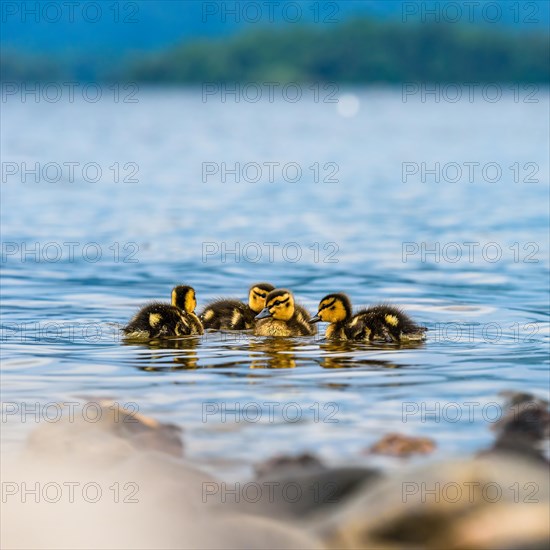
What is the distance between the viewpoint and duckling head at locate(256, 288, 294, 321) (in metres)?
10.1

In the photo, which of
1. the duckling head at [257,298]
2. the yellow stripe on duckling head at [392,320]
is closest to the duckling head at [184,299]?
the duckling head at [257,298]

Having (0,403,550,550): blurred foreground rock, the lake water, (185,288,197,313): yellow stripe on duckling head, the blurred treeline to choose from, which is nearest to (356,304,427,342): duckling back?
the lake water

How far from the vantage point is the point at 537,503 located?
5.64 metres

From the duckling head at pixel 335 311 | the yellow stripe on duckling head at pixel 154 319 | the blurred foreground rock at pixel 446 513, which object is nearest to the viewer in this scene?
the blurred foreground rock at pixel 446 513

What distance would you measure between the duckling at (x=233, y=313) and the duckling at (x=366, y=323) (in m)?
0.64

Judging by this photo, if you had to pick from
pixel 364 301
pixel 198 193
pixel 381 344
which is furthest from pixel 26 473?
pixel 198 193

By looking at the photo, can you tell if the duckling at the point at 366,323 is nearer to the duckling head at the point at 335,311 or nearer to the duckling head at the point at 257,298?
the duckling head at the point at 335,311

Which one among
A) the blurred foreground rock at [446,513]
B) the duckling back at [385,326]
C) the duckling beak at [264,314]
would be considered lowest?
the blurred foreground rock at [446,513]

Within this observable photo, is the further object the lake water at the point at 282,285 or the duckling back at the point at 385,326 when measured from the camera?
the duckling back at the point at 385,326

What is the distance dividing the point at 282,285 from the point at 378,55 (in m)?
138

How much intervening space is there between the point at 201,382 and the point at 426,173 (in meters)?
22.9

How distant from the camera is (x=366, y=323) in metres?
9.88

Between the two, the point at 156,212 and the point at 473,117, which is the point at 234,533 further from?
the point at 473,117

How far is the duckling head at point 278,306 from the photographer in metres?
10.1
